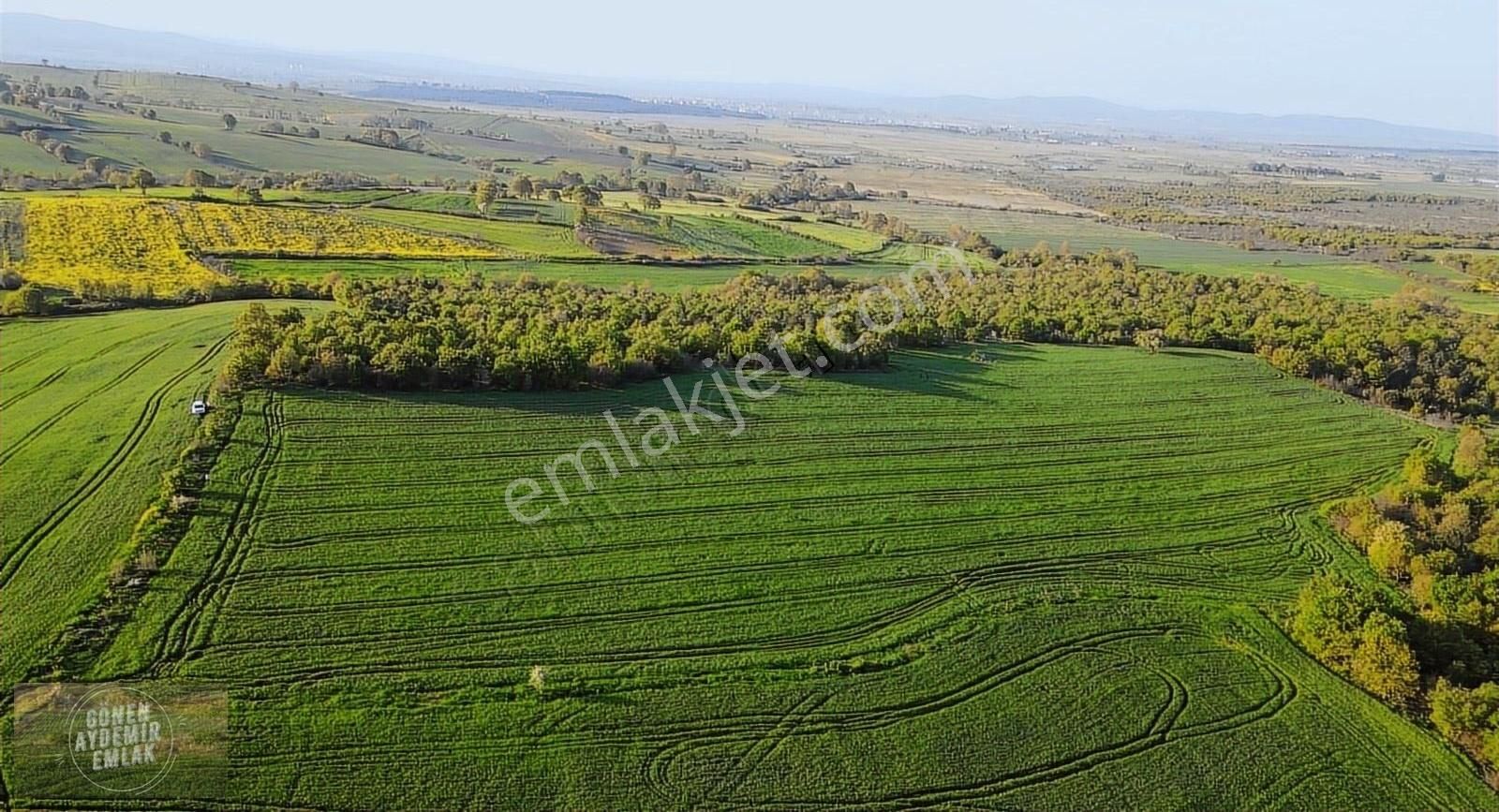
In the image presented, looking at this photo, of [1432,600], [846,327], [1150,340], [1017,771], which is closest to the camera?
[1017,771]

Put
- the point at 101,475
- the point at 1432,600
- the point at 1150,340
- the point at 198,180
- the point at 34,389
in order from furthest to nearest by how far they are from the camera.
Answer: the point at 198,180 → the point at 1150,340 → the point at 34,389 → the point at 1432,600 → the point at 101,475

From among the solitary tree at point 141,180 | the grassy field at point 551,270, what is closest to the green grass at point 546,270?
the grassy field at point 551,270

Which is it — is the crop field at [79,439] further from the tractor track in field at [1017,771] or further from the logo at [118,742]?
the tractor track in field at [1017,771]

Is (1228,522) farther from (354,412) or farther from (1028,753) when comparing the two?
(354,412)

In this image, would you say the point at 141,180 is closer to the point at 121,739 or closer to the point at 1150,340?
the point at 121,739

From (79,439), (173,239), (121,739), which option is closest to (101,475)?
(79,439)

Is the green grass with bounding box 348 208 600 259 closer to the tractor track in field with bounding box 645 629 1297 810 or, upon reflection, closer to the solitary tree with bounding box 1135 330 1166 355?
the solitary tree with bounding box 1135 330 1166 355
